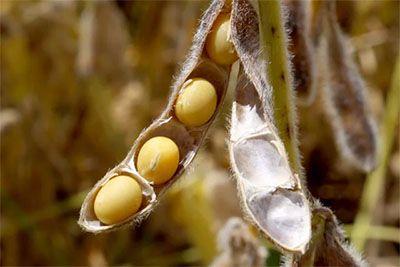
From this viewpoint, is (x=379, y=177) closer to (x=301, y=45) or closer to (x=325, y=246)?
(x=301, y=45)

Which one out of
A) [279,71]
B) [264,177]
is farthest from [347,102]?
[264,177]

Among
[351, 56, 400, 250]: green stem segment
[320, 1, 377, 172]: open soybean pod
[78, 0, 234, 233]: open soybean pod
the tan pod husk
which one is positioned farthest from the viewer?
[351, 56, 400, 250]: green stem segment

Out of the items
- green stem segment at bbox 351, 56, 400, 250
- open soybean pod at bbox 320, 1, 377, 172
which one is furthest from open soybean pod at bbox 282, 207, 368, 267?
green stem segment at bbox 351, 56, 400, 250

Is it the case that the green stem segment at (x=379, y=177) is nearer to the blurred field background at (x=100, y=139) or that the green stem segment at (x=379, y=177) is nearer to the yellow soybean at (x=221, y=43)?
the blurred field background at (x=100, y=139)

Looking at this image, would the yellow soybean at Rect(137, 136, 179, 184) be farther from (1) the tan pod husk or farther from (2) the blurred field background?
(2) the blurred field background

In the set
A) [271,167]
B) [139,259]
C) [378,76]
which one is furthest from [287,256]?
[378,76]

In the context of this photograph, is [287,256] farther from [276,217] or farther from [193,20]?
[193,20]
